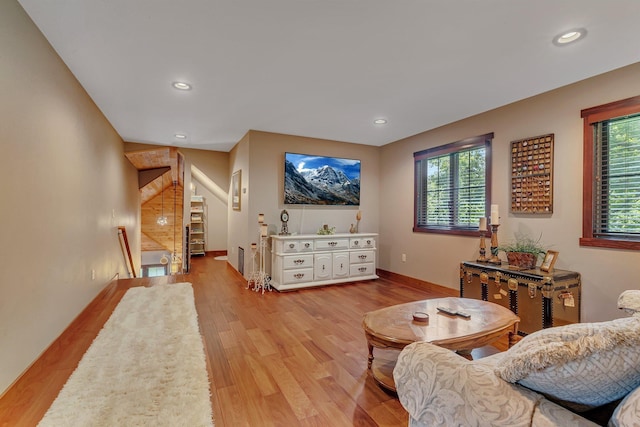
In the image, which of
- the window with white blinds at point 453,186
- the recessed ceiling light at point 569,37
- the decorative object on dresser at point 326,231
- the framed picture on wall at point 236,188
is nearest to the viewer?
the recessed ceiling light at point 569,37

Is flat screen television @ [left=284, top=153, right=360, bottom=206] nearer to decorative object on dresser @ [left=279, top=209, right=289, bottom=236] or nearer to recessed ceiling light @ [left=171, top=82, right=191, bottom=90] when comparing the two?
decorative object on dresser @ [left=279, top=209, right=289, bottom=236]

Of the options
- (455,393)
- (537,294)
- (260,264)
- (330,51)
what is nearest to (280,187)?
(260,264)

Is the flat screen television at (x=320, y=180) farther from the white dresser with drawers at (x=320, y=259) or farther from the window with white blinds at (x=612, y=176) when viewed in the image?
the window with white blinds at (x=612, y=176)

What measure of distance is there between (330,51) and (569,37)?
1736 millimetres

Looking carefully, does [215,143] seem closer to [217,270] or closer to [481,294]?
[217,270]

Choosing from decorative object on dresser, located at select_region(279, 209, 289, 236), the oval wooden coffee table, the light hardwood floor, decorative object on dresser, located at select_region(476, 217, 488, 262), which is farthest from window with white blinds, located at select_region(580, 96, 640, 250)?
decorative object on dresser, located at select_region(279, 209, 289, 236)

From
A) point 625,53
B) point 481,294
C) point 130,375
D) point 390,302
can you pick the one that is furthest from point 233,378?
point 625,53

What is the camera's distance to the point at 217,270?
18.8 feet

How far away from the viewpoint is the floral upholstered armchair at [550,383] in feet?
2.63

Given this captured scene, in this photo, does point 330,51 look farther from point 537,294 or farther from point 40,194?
point 537,294

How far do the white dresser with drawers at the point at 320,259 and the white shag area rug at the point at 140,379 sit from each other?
158cm

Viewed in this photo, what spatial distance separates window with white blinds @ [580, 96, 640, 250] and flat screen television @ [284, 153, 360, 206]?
3172 millimetres

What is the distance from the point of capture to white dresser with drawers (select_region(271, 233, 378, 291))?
438 centimetres

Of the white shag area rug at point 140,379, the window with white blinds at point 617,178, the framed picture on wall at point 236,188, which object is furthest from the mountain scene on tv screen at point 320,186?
the window with white blinds at point 617,178
